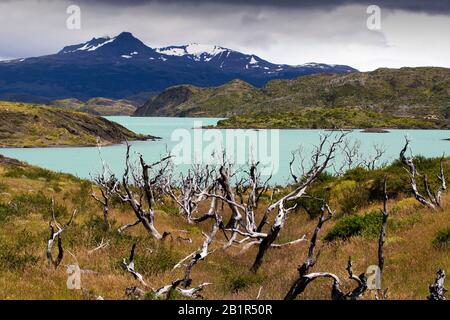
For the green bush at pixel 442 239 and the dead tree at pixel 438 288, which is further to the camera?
the green bush at pixel 442 239

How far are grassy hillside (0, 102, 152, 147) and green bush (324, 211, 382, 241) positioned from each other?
111467 mm

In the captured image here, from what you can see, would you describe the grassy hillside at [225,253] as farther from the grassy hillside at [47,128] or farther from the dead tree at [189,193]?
the grassy hillside at [47,128]

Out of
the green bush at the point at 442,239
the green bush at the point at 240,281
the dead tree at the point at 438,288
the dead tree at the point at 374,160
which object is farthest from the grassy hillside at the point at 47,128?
the dead tree at the point at 438,288

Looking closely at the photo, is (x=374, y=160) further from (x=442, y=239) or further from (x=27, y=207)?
(x=442, y=239)

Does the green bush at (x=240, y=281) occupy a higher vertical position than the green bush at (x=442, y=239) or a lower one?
lower

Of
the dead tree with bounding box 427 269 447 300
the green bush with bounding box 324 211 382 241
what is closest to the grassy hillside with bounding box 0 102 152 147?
the green bush with bounding box 324 211 382 241

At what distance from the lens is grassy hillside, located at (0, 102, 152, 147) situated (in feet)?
440

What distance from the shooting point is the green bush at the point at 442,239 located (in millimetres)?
12246

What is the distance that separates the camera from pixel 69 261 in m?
13.3

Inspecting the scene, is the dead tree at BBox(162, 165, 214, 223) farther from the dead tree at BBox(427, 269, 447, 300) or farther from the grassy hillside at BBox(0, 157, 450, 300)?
the dead tree at BBox(427, 269, 447, 300)

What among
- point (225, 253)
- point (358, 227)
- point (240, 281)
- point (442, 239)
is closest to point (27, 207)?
point (225, 253)

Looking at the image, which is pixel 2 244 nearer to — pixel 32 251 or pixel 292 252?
pixel 32 251

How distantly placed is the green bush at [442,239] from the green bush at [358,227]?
3.30 m
